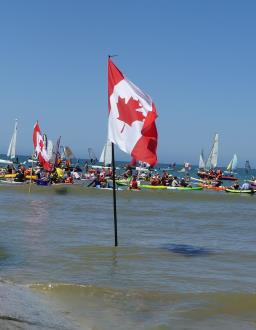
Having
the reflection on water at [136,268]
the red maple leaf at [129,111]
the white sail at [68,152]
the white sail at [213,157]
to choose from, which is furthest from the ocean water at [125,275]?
the white sail at [213,157]

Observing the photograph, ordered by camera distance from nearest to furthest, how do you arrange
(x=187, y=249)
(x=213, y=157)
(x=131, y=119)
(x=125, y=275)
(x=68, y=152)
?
(x=125, y=275), (x=131, y=119), (x=187, y=249), (x=68, y=152), (x=213, y=157)

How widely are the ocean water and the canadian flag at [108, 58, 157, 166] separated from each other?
7.50 feet

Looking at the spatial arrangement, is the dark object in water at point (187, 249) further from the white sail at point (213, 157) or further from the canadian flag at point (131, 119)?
the white sail at point (213, 157)

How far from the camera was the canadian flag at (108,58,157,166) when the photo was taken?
10641mm

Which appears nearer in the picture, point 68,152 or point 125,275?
point 125,275

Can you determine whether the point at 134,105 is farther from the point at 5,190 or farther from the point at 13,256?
the point at 5,190

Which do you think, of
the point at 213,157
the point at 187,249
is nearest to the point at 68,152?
the point at 213,157

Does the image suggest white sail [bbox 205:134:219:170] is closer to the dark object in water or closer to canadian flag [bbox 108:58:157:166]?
the dark object in water

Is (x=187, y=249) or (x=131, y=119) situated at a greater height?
(x=131, y=119)

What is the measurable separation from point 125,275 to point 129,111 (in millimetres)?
3185

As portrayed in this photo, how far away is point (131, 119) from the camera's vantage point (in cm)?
1091

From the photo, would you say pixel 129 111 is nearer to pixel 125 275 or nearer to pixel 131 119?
pixel 131 119

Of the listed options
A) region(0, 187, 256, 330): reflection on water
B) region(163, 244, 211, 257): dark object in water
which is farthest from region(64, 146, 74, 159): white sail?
region(163, 244, 211, 257): dark object in water

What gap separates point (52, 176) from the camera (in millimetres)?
42719
